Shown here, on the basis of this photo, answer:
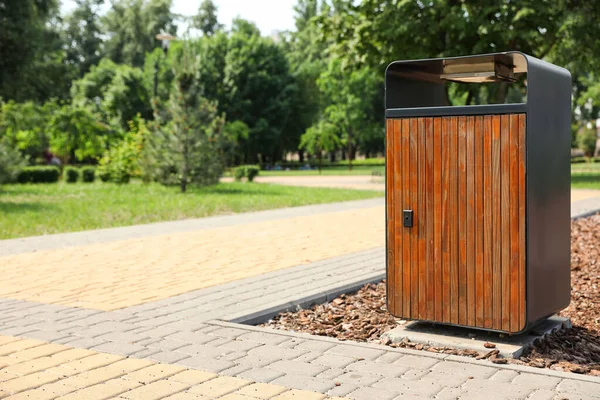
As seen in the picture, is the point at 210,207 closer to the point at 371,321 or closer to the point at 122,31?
the point at 371,321

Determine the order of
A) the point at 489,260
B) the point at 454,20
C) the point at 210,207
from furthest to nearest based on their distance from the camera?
the point at 454,20
the point at 210,207
the point at 489,260

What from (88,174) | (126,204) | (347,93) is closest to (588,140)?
(347,93)

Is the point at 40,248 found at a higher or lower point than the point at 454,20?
lower

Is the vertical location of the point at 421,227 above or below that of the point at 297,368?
above

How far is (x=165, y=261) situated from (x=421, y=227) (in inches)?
195

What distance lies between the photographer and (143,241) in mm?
11055

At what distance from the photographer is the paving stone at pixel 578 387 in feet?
11.7

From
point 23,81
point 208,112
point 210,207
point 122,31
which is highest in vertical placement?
point 122,31

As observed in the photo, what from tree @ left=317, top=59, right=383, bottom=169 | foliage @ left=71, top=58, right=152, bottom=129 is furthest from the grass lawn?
tree @ left=317, top=59, right=383, bottom=169

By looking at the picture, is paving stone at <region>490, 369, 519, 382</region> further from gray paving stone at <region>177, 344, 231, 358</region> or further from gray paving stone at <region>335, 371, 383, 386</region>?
gray paving stone at <region>177, 344, 231, 358</region>

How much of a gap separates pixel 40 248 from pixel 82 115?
101ft

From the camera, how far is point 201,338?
4828 mm

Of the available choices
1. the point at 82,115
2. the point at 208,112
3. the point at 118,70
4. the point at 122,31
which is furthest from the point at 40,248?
the point at 122,31

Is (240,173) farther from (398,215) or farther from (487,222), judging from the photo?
(487,222)
